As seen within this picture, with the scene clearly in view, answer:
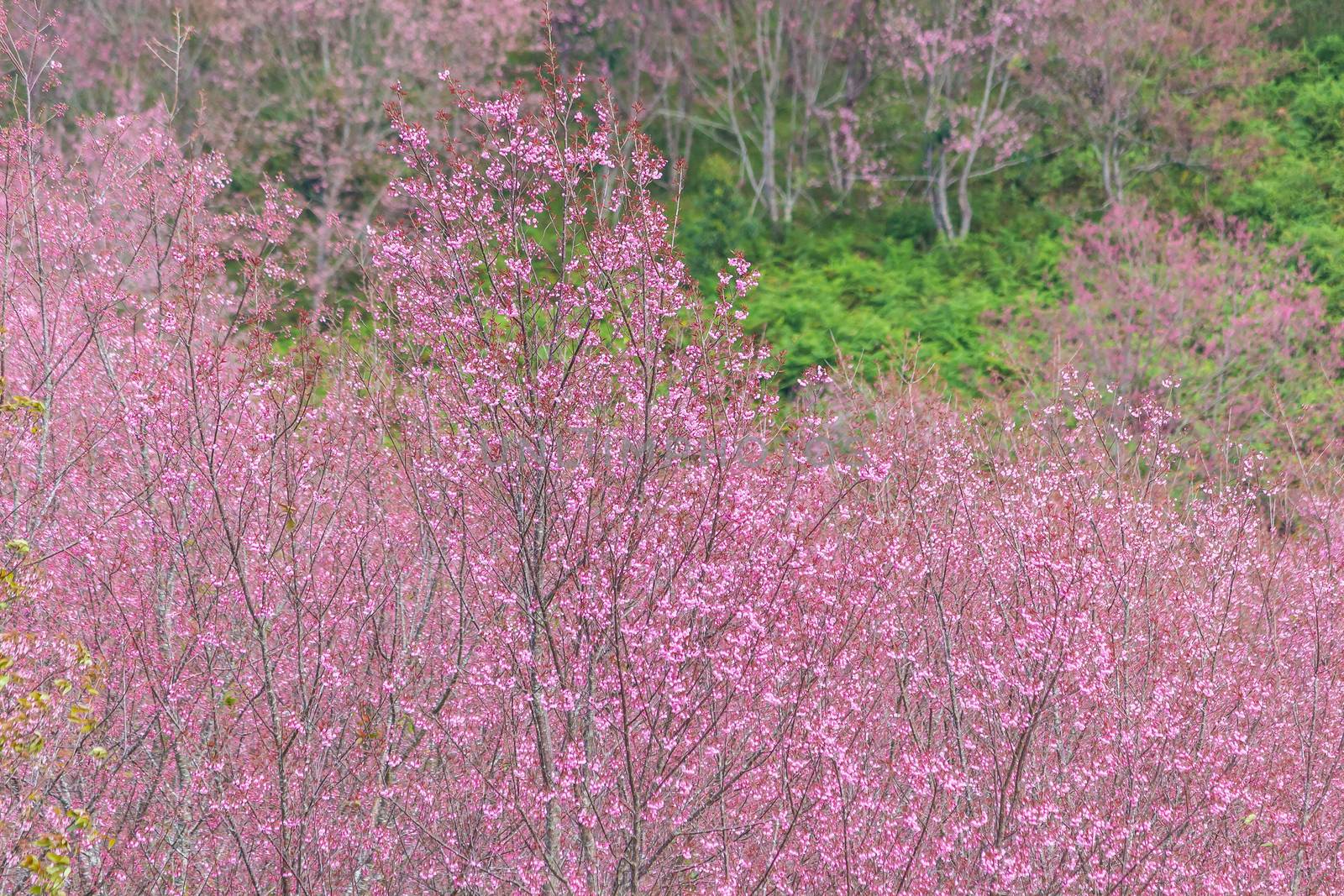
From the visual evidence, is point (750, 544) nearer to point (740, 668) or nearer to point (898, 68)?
point (740, 668)

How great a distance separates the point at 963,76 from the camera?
25172 millimetres

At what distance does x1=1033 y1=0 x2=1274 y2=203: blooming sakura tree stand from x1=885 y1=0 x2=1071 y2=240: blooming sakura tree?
0.82 m

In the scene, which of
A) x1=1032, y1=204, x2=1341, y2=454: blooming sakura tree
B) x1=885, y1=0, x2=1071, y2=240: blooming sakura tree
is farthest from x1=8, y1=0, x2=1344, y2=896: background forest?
x1=885, y1=0, x2=1071, y2=240: blooming sakura tree

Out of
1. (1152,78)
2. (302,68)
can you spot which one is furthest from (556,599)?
(1152,78)

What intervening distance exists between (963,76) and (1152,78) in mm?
4008

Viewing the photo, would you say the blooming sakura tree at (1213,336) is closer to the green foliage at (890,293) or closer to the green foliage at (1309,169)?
the green foliage at (890,293)

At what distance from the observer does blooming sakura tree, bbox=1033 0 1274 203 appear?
22.8 meters

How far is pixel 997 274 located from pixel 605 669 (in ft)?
58.6

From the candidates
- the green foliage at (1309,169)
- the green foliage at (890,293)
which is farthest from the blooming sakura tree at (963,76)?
the green foliage at (1309,169)

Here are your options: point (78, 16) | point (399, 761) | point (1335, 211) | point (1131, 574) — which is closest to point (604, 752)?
point (399, 761)

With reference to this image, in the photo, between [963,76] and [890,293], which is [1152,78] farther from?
[890,293]

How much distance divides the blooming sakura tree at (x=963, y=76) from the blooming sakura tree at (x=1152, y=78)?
2.70 feet

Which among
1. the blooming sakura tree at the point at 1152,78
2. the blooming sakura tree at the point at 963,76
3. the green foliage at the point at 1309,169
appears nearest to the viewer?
the green foliage at the point at 1309,169

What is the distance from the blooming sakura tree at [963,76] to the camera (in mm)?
23656
